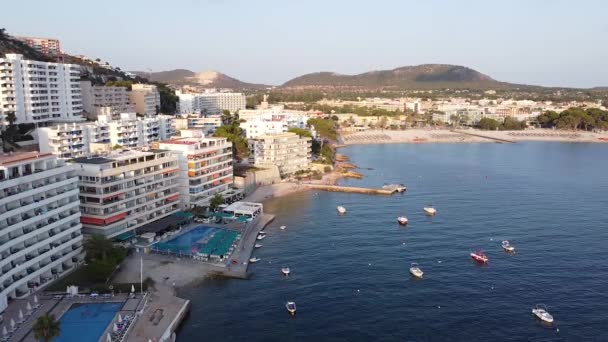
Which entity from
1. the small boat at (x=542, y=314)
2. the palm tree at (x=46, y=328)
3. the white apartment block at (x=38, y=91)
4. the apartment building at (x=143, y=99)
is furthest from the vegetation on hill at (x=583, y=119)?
the palm tree at (x=46, y=328)

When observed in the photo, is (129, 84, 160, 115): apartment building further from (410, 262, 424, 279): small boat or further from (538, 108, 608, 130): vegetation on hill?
(538, 108, 608, 130): vegetation on hill

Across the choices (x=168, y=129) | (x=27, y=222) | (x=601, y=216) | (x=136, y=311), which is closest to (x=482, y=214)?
(x=601, y=216)

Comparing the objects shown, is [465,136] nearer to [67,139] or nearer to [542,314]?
[67,139]

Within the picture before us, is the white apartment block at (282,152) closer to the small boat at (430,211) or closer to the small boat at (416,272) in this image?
the small boat at (430,211)

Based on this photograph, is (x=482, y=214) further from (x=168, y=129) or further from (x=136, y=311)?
(x=168, y=129)

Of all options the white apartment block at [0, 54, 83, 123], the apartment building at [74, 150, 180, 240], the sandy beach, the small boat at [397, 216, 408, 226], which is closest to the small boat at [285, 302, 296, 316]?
the apartment building at [74, 150, 180, 240]
